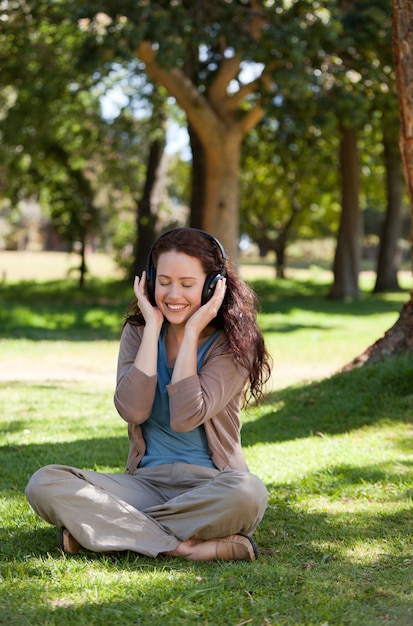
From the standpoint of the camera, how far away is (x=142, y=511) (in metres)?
4.15

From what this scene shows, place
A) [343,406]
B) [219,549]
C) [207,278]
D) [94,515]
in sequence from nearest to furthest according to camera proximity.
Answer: [94,515] < [219,549] < [207,278] < [343,406]

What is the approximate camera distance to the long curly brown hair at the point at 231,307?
4.38m

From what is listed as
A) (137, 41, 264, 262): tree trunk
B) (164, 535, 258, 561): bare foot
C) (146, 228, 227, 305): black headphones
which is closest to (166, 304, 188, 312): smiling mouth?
(146, 228, 227, 305): black headphones

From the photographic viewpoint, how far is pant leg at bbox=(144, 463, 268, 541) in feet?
13.3

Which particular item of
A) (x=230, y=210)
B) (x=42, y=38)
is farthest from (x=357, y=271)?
(x=42, y=38)

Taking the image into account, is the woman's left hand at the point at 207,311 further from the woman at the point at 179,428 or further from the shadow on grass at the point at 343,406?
the shadow on grass at the point at 343,406

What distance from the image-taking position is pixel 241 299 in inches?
180

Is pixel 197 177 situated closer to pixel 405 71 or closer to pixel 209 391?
pixel 405 71

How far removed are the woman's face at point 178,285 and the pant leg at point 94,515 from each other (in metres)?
0.92

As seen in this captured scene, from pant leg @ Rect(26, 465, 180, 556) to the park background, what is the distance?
0.30 feet

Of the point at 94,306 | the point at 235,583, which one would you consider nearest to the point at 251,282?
the point at 94,306

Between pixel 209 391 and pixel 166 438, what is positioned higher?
pixel 209 391

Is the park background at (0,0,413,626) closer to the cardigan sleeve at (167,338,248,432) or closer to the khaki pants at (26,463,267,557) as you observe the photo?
the khaki pants at (26,463,267,557)

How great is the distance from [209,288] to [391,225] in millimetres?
26840
